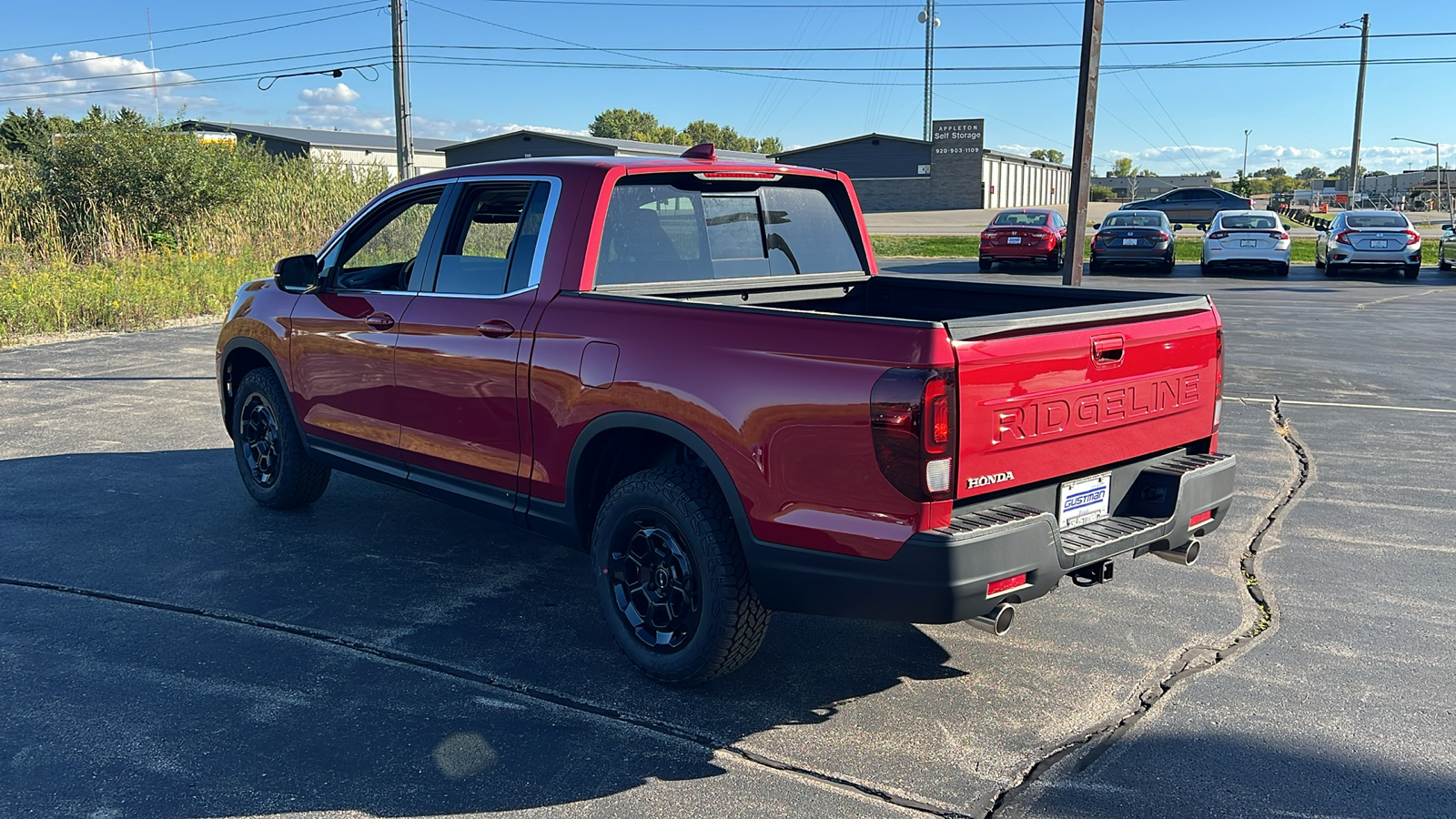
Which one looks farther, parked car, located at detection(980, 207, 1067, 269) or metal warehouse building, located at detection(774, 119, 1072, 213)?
metal warehouse building, located at detection(774, 119, 1072, 213)

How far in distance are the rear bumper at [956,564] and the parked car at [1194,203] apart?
45.3 meters

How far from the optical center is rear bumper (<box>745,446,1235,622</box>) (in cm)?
335

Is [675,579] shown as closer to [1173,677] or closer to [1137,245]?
[1173,677]

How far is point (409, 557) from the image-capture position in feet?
18.4

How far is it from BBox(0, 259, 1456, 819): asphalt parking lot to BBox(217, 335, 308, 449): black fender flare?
545 millimetres

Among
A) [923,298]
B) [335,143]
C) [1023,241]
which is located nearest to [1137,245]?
[1023,241]

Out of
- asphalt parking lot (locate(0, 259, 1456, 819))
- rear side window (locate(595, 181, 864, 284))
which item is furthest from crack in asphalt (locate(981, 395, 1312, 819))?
rear side window (locate(595, 181, 864, 284))

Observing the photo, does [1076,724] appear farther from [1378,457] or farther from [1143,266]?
[1143,266]

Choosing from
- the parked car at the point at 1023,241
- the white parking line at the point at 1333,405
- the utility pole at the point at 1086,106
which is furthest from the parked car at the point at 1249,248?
the utility pole at the point at 1086,106

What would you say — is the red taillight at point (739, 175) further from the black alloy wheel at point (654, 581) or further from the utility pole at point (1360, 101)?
the utility pole at point (1360, 101)

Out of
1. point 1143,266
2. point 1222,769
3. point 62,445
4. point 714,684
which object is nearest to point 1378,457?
point 1222,769

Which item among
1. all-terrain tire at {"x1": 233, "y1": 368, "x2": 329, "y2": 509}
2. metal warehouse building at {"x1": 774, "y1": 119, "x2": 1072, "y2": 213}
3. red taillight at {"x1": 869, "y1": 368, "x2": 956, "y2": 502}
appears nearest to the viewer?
red taillight at {"x1": 869, "y1": 368, "x2": 956, "y2": 502}

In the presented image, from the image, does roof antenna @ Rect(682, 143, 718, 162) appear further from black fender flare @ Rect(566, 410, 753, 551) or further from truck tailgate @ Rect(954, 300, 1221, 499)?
truck tailgate @ Rect(954, 300, 1221, 499)

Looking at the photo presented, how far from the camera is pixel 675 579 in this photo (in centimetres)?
405
